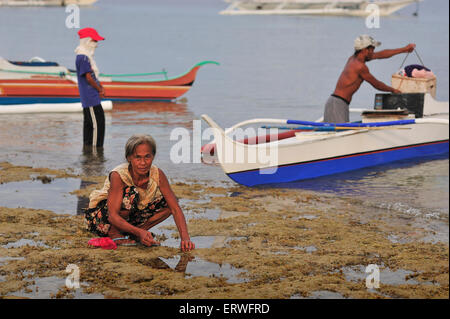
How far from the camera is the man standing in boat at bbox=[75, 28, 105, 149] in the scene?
10.7m

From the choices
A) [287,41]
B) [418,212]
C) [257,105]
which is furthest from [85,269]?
[287,41]

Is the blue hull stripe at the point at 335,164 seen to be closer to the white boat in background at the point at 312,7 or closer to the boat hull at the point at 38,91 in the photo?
the boat hull at the point at 38,91

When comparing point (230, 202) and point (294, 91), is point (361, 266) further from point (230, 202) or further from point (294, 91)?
point (294, 91)

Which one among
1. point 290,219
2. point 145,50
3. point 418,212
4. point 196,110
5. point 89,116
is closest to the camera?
point 290,219

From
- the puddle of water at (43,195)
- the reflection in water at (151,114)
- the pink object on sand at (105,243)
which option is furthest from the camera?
the reflection in water at (151,114)

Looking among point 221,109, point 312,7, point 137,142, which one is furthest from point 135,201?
point 312,7

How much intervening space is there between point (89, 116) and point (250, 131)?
14.4 feet

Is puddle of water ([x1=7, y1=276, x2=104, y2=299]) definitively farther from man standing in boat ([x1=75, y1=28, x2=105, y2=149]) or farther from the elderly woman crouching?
man standing in boat ([x1=75, y1=28, x2=105, y2=149])

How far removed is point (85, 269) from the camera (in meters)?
5.76

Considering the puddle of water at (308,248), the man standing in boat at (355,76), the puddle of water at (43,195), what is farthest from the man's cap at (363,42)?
the puddle of water at (308,248)

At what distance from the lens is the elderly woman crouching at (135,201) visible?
6.05 metres

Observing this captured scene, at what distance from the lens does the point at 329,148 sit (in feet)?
34.3

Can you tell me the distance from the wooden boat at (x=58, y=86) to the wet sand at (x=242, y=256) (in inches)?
364

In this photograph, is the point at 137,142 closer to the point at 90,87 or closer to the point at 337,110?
the point at 90,87
